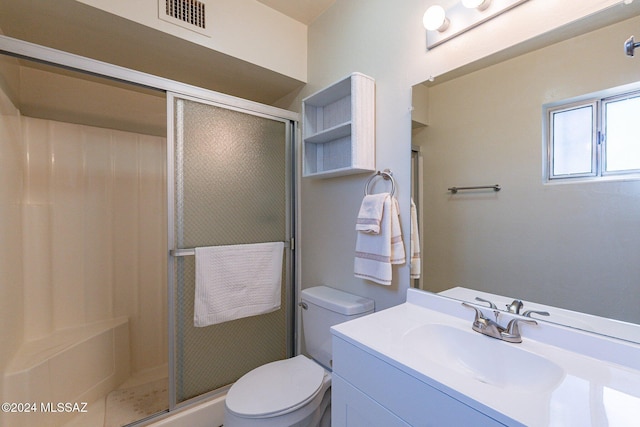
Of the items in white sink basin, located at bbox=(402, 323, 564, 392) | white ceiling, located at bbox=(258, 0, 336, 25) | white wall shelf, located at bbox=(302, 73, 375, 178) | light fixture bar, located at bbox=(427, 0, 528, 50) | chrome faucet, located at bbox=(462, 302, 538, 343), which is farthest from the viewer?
white ceiling, located at bbox=(258, 0, 336, 25)

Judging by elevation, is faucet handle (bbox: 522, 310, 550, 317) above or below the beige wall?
below

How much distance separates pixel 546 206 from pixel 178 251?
1.64 meters

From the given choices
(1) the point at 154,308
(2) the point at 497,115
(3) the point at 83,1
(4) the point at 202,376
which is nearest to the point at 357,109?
(2) the point at 497,115

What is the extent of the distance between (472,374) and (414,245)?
55 cm

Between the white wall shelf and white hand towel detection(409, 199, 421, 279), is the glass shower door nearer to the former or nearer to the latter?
the white wall shelf

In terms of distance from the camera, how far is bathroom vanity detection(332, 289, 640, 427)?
57cm

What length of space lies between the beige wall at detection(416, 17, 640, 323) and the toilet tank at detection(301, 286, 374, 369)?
0.39m

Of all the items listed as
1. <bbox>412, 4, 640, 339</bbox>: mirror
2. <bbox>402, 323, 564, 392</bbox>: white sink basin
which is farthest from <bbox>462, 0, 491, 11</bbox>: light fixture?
<bbox>402, 323, 564, 392</bbox>: white sink basin

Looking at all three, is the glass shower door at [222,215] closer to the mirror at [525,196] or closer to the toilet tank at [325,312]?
the toilet tank at [325,312]

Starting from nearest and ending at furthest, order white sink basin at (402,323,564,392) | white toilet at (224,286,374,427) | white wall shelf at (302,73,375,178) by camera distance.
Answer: white sink basin at (402,323,564,392) < white toilet at (224,286,374,427) < white wall shelf at (302,73,375,178)

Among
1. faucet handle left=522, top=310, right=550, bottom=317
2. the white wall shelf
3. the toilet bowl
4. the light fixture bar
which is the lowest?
the toilet bowl

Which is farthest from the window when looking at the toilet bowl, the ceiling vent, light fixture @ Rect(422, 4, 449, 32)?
the ceiling vent

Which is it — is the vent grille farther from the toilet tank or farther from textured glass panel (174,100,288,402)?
the toilet tank

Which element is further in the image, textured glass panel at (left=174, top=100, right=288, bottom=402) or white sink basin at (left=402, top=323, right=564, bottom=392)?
textured glass panel at (left=174, top=100, right=288, bottom=402)
